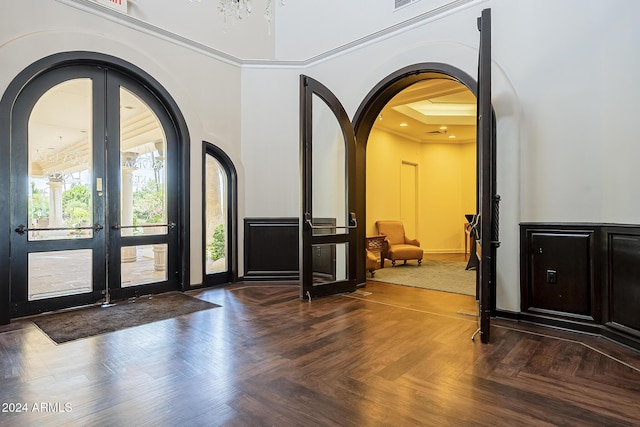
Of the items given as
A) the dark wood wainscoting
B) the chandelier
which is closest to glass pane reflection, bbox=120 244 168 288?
the dark wood wainscoting

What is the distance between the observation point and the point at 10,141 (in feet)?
11.5

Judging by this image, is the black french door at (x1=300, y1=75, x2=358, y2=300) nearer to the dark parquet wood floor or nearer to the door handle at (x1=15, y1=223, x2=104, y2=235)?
the dark parquet wood floor

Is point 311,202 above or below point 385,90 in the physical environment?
below

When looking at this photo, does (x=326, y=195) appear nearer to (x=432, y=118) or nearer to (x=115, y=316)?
(x=115, y=316)

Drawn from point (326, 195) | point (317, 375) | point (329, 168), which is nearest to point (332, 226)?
point (326, 195)

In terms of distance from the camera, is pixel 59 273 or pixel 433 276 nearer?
pixel 59 273

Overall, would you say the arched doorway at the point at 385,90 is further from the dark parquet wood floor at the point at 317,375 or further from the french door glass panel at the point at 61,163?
the french door glass panel at the point at 61,163

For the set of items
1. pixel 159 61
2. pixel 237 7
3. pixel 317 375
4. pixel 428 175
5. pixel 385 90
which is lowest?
pixel 317 375

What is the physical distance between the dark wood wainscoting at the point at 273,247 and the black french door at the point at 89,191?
43.7 inches

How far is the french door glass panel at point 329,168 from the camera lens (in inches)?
187

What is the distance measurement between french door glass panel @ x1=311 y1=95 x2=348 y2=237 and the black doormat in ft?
5.94

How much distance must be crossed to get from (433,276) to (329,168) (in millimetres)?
2753

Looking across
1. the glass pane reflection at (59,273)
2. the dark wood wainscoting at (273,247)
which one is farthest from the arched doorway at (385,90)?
the glass pane reflection at (59,273)

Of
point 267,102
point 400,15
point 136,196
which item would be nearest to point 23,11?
point 136,196
